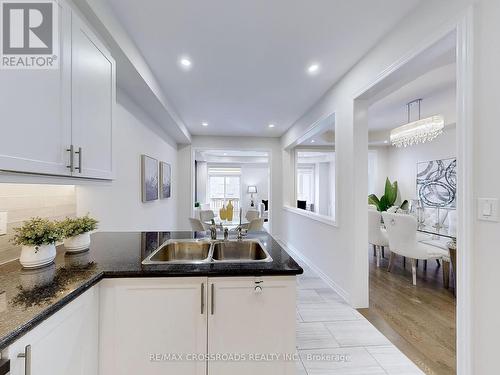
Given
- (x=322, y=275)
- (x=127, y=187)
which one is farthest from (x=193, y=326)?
(x=322, y=275)

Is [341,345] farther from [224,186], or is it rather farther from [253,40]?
[224,186]

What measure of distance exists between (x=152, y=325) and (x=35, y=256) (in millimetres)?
709

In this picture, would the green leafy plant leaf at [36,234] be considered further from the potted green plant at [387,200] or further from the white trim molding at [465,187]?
the potted green plant at [387,200]

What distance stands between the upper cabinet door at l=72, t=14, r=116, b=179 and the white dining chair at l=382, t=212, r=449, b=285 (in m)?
3.36

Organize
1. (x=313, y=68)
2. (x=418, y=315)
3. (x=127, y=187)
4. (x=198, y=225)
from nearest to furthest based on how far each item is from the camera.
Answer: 1. (x=418, y=315)
2. (x=313, y=68)
3. (x=127, y=187)
4. (x=198, y=225)

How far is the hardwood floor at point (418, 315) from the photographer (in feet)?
6.12

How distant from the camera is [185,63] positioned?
2529 mm

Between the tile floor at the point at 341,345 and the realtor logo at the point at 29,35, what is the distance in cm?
236

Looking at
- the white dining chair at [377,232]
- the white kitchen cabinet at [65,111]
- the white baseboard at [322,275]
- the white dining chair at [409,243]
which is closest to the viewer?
the white kitchen cabinet at [65,111]

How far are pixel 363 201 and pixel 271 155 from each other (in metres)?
3.67

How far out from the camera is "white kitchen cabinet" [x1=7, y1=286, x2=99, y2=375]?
0.82 m

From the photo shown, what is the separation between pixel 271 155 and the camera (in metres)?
6.05

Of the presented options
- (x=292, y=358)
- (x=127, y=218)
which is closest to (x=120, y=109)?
(x=127, y=218)

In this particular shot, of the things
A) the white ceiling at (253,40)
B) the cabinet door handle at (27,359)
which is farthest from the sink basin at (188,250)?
the white ceiling at (253,40)
